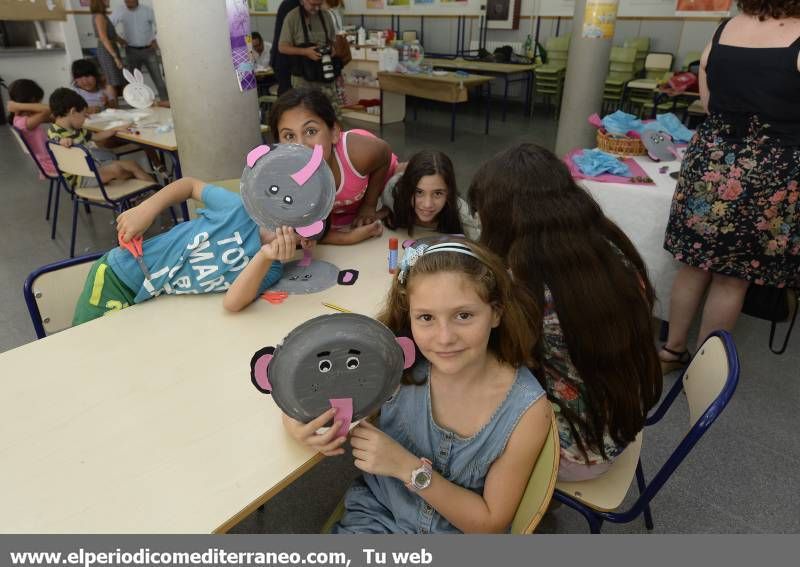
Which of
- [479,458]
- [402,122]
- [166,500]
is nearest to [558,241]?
[479,458]

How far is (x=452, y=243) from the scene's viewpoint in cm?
106

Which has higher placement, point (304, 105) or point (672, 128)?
point (304, 105)

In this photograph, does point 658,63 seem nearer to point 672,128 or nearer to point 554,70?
point 554,70

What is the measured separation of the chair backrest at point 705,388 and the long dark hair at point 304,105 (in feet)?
4.39

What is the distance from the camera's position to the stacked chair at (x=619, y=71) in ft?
22.9

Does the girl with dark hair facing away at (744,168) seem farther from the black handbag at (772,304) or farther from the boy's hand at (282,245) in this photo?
the boy's hand at (282,245)

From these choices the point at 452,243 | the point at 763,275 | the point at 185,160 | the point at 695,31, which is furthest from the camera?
the point at 695,31

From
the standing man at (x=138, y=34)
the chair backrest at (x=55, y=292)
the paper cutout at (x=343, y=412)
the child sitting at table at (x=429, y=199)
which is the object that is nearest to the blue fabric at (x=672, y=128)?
the child sitting at table at (x=429, y=199)

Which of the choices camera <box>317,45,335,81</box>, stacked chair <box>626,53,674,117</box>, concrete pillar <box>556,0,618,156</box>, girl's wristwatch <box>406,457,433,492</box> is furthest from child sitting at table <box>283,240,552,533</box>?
stacked chair <box>626,53,674,117</box>

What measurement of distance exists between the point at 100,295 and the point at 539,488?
1.36 m

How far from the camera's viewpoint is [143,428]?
1.08m

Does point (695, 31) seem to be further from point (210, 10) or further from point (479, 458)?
point (479, 458)

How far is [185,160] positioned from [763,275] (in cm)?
272

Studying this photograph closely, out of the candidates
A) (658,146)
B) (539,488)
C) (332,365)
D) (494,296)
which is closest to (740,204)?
(658,146)
